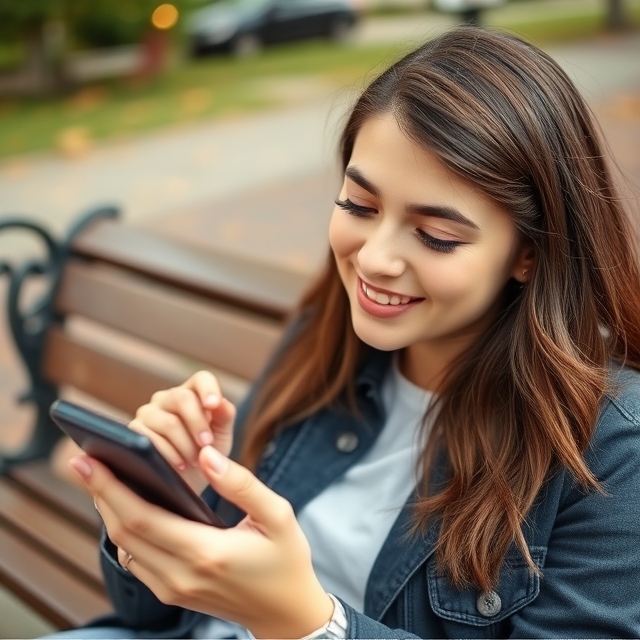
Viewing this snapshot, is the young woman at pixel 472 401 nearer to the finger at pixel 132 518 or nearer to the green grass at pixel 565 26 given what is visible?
the finger at pixel 132 518

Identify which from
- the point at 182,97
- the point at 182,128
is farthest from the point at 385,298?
the point at 182,97

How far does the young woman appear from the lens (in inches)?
52.7

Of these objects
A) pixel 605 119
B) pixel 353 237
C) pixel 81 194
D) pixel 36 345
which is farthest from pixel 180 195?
pixel 353 237

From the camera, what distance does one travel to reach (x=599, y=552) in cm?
147

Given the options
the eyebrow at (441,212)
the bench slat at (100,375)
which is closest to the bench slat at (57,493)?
the bench slat at (100,375)

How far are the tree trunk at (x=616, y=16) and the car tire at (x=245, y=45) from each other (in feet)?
23.5

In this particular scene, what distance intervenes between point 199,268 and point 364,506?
46.6 inches

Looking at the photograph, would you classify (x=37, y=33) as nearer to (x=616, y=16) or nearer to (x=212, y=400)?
(x=616, y=16)

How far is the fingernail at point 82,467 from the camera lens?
4.35 ft

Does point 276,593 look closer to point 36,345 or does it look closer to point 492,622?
point 492,622

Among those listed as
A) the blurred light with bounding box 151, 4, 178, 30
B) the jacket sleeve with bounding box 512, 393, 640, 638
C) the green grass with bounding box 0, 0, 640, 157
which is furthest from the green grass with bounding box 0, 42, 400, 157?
the jacket sleeve with bounding box 512, 393, 640, 638

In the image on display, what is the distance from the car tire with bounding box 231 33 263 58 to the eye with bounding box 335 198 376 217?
17233 mm

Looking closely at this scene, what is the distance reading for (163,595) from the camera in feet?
4.34

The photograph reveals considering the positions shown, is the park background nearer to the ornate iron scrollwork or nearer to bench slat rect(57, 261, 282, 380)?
the ornate iron scrollwork
